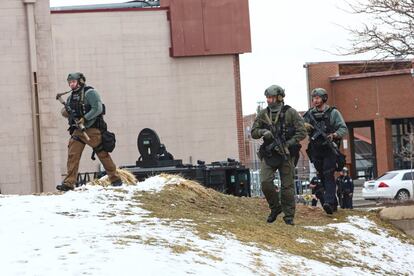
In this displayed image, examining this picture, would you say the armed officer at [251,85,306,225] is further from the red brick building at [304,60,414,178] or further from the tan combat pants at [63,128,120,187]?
the red brick building at [304,60,414,178]

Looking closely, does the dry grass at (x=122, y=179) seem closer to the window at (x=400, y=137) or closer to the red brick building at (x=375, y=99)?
the red brick building at (x=375, y=99)

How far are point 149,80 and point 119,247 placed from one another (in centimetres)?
3976

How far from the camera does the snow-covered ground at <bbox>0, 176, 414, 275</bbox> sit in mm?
7945

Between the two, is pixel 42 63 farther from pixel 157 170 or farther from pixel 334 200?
pixel 334 200

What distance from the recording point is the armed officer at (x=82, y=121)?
575 inches

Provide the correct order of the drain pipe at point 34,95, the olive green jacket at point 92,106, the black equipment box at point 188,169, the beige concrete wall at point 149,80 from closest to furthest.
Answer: the olive green jacket at point 92,106 → the black equipment box at point 188,169 → the drain pipe at point 34,95 → the beige concrete wall at point 149,80

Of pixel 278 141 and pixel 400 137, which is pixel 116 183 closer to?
pixel 278 141

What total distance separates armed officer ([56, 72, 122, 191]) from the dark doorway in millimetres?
48544

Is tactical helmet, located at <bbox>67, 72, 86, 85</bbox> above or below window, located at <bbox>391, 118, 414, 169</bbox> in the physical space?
above

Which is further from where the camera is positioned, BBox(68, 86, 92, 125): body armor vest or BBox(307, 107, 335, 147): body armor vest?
BBox(307, 107, 335, 147): body armor vest

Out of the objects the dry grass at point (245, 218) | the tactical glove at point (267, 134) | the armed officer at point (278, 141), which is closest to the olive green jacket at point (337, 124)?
the dry grass at point (245, 218)

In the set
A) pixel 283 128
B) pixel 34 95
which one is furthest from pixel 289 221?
pixel 34 95

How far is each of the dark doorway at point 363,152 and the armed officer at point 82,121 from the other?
48544mm

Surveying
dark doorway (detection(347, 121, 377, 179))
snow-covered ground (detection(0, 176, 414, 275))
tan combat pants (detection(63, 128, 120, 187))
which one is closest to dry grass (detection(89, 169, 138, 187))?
tan combat pants (detection(63, 128, 120, 187))
